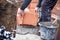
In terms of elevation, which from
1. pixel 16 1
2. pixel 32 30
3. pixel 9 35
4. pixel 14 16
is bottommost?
pixel 32 30

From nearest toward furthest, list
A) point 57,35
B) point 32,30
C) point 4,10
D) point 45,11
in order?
point 4,10 → point 57,35 → point 45,11 → point 32,30

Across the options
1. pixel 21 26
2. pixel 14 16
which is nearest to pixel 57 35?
pixel 14 16

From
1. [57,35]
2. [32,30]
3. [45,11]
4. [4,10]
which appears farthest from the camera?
[32,30]

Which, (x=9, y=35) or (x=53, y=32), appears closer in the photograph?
(x=9, y=35)

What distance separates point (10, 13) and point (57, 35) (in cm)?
84

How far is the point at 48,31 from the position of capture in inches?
83.4

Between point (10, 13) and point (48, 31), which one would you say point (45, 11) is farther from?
point (10, 13)

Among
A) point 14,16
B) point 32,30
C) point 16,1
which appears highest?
point 16,1

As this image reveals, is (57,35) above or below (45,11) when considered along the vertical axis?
below

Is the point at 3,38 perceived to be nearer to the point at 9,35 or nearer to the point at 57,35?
the point at 9,35

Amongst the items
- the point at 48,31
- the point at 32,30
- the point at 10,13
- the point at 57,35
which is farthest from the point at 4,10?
the point at 32,30

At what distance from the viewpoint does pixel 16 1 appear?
48.3 inches

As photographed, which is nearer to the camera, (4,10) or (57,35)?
(4,10)

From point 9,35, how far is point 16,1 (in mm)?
240
